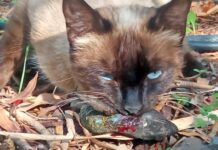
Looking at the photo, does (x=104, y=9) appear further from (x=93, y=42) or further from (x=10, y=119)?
(x=10, y=119)

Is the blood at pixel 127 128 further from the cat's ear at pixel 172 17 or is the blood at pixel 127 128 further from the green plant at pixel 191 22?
the green plant at pixel 191 22

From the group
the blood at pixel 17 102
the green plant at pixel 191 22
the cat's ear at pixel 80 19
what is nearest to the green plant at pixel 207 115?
the cat's ear at pixel 80 19

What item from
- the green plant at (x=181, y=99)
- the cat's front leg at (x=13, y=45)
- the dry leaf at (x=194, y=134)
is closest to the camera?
the dry leaf at (x=194, y=134)

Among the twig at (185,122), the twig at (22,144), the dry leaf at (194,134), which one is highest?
the twig at (22,144)

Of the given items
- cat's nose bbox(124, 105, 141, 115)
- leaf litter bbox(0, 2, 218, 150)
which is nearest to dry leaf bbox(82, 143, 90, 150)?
leaf litter bbox(0, 2, 218, 150)

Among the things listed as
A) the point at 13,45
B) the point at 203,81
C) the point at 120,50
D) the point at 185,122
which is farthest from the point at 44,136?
the point at 203,81

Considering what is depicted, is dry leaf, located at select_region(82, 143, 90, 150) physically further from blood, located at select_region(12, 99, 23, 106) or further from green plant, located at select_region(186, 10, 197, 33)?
green plant, located at select_region(186, 10, 197, 33)

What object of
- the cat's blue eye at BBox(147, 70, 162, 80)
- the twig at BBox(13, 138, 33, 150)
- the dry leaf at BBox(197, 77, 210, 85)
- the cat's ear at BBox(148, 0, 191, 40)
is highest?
the cat's ear at BBox(148, 0, 191, 40)

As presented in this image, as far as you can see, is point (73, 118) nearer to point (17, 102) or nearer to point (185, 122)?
point (17, 102)
